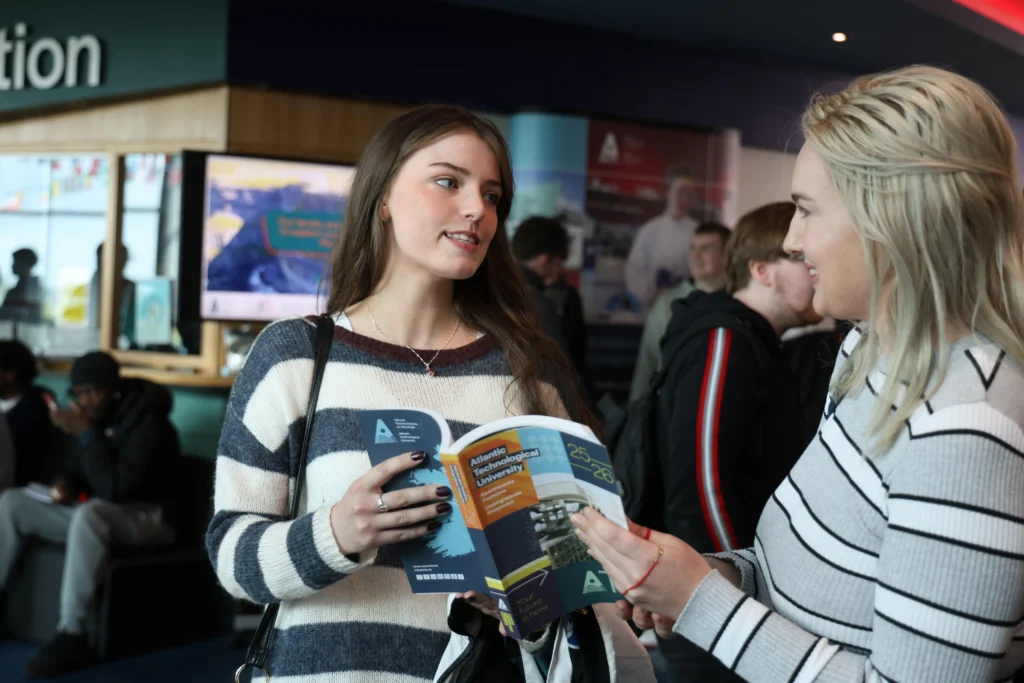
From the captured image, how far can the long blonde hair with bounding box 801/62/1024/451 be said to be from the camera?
1.12 m

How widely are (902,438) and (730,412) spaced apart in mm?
1296

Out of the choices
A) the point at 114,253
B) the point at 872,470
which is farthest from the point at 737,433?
the point at 114,253

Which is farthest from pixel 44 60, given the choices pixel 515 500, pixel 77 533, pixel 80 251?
pixel 515 500

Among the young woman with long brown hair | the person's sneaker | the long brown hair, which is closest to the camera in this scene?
the young woman with long brown hair

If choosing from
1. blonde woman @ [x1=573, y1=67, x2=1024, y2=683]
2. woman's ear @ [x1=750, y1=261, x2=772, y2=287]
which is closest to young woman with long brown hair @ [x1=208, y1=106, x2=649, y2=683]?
blonde woman @ [x1=573, y1=67, x2=1024, y2=683]

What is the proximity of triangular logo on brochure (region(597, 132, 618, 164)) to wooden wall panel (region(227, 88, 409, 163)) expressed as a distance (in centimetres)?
143

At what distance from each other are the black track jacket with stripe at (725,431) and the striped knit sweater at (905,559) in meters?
1.12

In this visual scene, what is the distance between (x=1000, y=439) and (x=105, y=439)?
447cm

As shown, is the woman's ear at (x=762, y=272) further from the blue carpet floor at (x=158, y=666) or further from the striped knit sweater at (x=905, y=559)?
the blue carpet floor at (x=158, y=666)

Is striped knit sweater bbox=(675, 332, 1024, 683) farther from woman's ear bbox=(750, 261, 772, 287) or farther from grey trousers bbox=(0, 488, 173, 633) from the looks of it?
grey trousers bbox=(0, 488, 173, 633)

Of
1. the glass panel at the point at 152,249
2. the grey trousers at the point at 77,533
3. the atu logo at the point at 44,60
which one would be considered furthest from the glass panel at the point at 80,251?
the grey trousers at the point at 77,533

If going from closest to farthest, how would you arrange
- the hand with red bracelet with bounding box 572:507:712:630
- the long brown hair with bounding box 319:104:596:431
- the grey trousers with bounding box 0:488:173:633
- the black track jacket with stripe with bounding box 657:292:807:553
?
the hand with red bracelet with bounding box 572:507:712:630 → the long brown hair with bounding box 319:104:596:431 → the black track jacket with stripe with bounding box 657:292:807:553 → the grey trousers with bounding box 0:488:173:633

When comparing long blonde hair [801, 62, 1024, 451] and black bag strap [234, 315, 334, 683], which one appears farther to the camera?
black bag strap [234, 315, 334, 683]

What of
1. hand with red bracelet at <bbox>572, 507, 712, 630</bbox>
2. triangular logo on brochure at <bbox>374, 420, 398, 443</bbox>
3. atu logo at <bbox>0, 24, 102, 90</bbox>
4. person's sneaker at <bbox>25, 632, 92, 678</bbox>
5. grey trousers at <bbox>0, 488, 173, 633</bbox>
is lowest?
person's sneaker at <bbox>25, 632, 92, 678</bbox>
